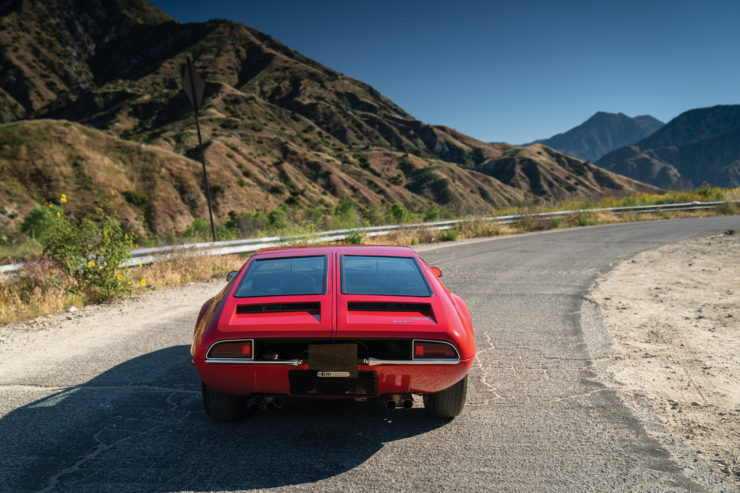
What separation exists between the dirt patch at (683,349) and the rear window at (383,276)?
6.22 feet

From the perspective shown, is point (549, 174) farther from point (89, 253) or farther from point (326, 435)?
point (326, 435)

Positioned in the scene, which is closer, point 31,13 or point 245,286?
point 245,286

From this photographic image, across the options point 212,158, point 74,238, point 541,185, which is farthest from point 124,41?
point 74,238

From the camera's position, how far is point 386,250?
3811mm

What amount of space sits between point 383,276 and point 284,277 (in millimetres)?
741

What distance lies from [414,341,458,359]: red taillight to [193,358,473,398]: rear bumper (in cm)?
5

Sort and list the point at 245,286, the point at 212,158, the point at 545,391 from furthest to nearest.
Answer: the point at 212,158 → the point at 545,391 → the point at 245,286

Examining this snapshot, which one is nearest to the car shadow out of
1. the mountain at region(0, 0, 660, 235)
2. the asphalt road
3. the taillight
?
the asphalt road

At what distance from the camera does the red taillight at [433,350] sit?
2.63 metres

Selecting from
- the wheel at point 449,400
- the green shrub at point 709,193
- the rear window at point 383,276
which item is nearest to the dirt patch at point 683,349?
the wheel at point 449,400

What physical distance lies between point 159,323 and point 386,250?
12.9ft

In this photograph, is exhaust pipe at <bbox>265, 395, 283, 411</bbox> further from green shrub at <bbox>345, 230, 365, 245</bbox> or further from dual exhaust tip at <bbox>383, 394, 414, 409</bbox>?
green shrub at <bbox>345, 230, 365, 245</bbox>

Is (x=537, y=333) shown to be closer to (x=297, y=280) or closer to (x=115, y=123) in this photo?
(x=297, y=280)

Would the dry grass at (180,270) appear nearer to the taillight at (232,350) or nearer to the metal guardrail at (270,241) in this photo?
the metal guardrail at (270,241)
